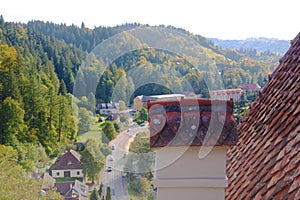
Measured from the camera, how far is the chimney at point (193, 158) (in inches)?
63.7

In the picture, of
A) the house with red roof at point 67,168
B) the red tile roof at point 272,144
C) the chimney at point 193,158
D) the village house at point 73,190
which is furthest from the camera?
the house with red roof at point 67,168

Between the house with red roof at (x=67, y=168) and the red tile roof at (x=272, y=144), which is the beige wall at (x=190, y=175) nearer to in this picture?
the red tile roof at (x=272, y=144)

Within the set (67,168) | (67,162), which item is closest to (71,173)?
(67,168)

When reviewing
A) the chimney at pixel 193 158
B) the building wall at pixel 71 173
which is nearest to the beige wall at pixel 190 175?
the chimney at pixel 193 158

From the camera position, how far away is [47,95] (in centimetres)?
3191

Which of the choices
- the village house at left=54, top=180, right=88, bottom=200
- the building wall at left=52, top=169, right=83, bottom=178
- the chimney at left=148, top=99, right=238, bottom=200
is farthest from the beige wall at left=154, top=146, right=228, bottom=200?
the building wall at left=52, top=169, right=83, bottom=178

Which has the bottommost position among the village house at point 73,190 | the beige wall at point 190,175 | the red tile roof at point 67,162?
the village house at point 73,190

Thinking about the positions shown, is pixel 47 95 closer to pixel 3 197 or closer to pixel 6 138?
pixel 6 138

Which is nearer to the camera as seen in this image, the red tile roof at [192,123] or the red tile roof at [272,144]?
the red tile roof at [272,144]

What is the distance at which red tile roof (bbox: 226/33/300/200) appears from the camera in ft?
4.78

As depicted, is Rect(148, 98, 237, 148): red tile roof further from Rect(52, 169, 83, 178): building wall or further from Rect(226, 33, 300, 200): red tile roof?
Rect(52, 169, 83, 178): building wall

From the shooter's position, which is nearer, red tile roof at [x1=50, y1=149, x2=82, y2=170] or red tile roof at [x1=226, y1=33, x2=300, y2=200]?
red tile roof at [x1=226, y1=33, x2=300, y2=200]

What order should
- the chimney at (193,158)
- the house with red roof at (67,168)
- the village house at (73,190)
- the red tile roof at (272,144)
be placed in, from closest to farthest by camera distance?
the red tile roof at (272,144) → the chimney at (193,158) → the village house at (73,190) → the house with red roof at (67,168)

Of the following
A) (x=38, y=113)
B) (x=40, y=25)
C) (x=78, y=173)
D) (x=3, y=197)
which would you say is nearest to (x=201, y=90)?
(x=3, y=197)
